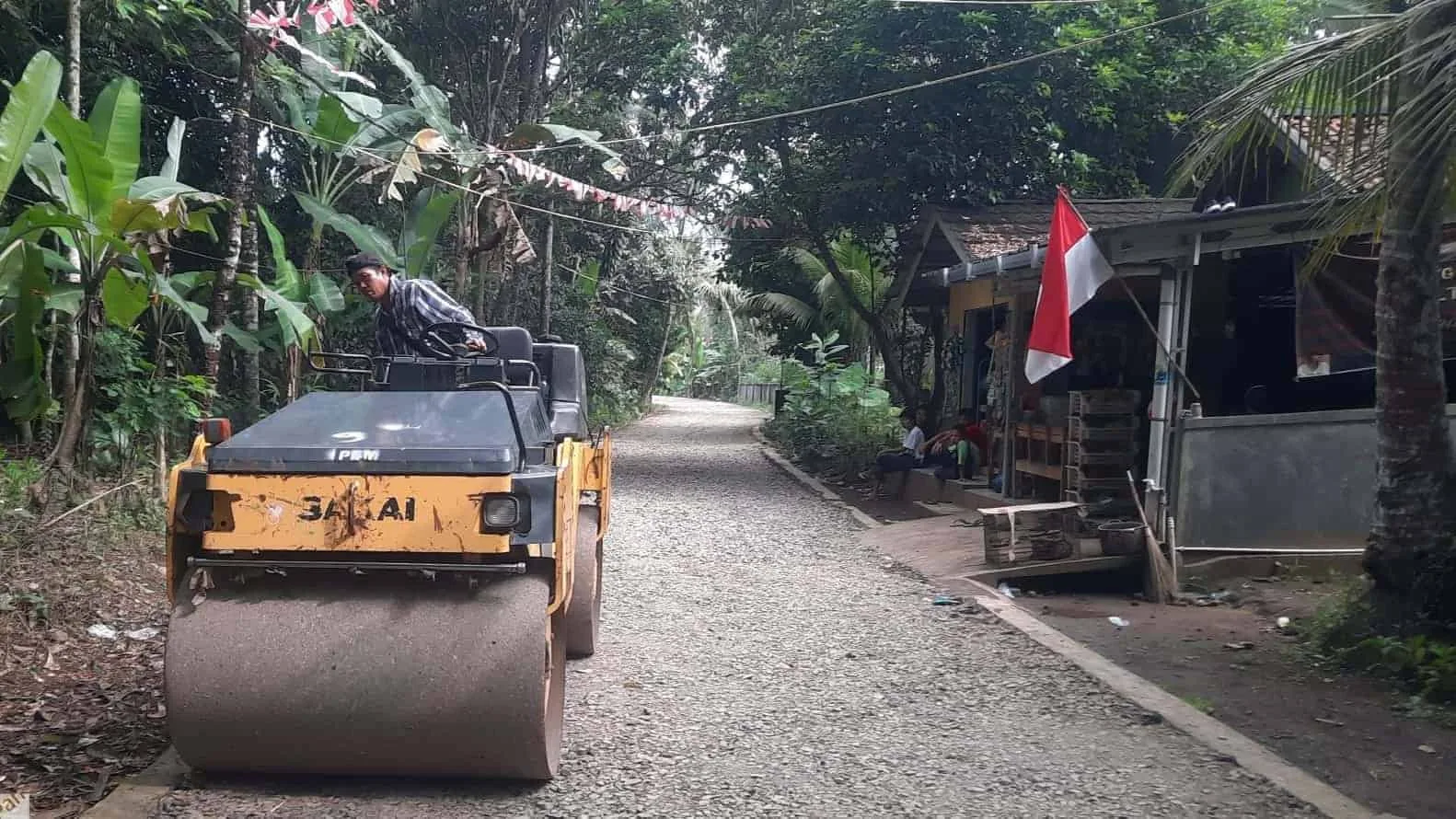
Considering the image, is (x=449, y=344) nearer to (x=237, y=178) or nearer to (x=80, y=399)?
(x=80, y=399)

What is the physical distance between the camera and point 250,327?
10414 mm

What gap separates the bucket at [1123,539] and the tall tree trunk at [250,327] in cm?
729

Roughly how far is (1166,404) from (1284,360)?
306cm

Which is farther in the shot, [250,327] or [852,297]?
[852,297]

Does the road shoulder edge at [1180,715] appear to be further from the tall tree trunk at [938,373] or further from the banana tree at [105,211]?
the tall tree trunk at [938,373]

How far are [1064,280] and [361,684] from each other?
6.38 metres

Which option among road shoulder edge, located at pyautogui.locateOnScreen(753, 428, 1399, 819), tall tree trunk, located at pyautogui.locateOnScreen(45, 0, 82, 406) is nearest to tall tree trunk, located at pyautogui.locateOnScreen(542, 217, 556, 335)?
tall tree trunk, located at pyautogui.locateOnScreen(45, 0, 82, 406)

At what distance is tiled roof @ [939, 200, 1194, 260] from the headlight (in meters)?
9.29

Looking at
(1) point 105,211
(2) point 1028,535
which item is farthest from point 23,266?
(2) point 1028,535

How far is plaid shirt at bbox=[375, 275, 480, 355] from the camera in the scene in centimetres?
591

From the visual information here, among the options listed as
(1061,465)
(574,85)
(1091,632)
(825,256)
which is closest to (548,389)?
(1091,632)

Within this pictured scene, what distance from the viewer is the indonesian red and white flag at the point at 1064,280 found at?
884 centimetres

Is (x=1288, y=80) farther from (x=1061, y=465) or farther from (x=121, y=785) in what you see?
(x=121, y=785)

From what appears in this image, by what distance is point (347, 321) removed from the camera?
13.1 meters
